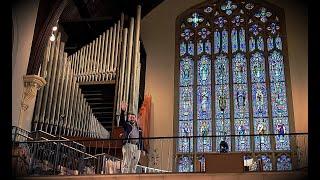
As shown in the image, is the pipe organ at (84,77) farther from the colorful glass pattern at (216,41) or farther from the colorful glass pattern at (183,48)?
the colorful glass pattern at (216,41)

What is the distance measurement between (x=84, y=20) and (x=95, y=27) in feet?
2.63

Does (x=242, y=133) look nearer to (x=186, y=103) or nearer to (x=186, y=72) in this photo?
(x=186, y=103)

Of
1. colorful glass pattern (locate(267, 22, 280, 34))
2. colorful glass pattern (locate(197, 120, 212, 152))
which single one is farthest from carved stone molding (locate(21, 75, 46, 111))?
colorful glass pattern (locate(267, 22, 280, 34))

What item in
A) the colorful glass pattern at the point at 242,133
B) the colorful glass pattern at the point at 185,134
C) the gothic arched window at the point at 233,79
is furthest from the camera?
the colorful glass pattern at the point at 185,134

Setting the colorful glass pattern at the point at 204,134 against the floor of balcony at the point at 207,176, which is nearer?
the floor of balcony at the point at 207,176

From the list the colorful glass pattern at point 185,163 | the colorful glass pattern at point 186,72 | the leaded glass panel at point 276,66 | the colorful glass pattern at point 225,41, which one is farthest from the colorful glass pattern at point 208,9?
the colorful glass pattern at point 185,163

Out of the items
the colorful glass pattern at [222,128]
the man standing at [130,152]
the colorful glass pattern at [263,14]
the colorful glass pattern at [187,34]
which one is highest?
the colorful glass pattern at [263,14]

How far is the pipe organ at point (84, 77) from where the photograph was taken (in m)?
12.6

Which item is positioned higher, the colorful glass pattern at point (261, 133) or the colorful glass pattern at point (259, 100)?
the colorful glass pattern at point (259, 100)

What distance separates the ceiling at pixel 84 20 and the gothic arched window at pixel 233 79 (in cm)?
293

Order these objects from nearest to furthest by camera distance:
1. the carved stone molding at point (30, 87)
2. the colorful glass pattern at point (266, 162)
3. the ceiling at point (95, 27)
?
the carved stone molding at point (30, 87)
the ceiling at point (95, 27)
the colorful glass pattern at point (266, 162)

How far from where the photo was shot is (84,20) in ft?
50.4

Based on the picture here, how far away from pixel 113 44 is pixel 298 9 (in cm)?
787
